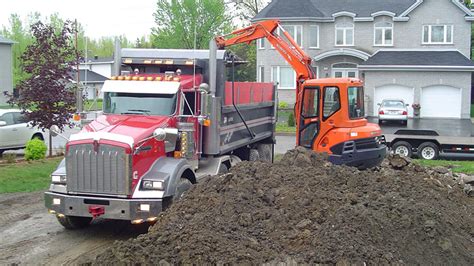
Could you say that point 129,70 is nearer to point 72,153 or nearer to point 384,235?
point 72,153

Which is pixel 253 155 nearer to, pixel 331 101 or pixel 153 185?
pixel 331 101

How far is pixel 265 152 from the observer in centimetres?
1689

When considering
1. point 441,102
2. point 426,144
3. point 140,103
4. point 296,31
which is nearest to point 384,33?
point 296,31

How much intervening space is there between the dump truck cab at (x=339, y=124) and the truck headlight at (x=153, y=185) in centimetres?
673

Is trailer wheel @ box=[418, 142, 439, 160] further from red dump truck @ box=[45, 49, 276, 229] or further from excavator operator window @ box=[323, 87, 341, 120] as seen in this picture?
red dump truck @ box=[45, 49, 276, 229]

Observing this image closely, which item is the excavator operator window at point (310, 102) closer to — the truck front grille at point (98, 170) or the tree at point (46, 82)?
the tree at point (46, 82)

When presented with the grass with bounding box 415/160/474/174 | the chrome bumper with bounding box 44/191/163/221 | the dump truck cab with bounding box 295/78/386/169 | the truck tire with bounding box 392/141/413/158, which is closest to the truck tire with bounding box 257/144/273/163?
the dump truck cab with bounding box 295/78/386/169

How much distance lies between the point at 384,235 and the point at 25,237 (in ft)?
19.5

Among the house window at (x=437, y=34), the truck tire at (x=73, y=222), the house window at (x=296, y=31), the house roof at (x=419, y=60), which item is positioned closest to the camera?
the truck tire at (x=73, y=222)

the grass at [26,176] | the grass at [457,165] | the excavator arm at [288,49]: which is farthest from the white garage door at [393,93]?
the grass at [26,176]

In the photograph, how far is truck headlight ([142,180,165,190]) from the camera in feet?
32.0

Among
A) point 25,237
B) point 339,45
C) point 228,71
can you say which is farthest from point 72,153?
point 339,45

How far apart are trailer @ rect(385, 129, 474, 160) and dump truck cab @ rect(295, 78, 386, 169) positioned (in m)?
5.19

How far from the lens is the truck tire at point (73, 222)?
10531 millimetres
